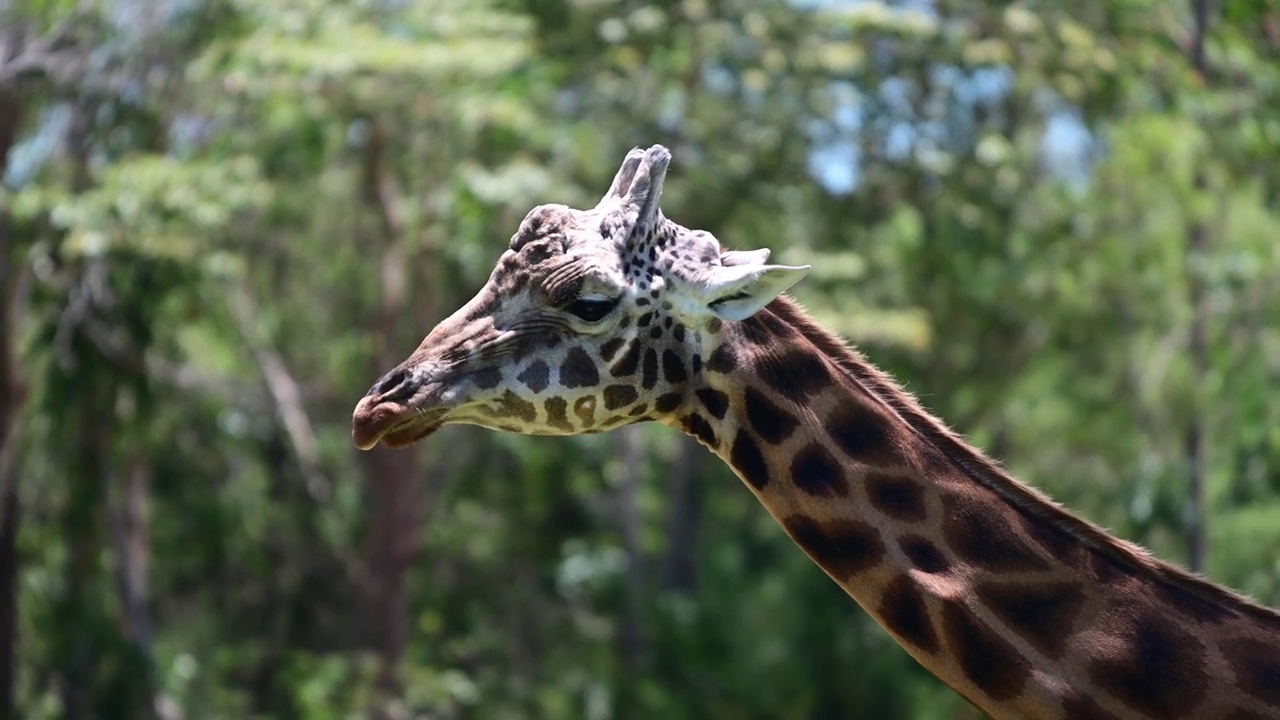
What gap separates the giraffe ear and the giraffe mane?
25 cm

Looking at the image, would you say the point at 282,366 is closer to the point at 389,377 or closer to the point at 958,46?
the point at 958,46

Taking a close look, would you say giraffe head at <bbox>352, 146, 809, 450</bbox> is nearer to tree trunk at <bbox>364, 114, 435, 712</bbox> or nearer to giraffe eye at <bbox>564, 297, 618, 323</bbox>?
giraffe eye at <bbox>564, 297, 618, 323</bbox>

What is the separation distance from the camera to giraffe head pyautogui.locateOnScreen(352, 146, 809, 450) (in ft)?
15.5

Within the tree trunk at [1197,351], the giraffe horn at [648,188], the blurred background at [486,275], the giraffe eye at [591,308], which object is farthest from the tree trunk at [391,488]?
the giraffe eye at [591,308]

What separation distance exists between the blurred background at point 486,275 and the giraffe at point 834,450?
24.5 feet

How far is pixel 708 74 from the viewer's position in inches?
733

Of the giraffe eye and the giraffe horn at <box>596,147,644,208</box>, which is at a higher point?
the giraffe horn at <box>596,147,644,208</box>

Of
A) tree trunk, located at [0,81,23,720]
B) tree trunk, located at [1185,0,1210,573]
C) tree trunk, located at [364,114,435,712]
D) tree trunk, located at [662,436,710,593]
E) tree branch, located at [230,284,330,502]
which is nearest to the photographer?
tree trunk, located at [0,81,23,720]

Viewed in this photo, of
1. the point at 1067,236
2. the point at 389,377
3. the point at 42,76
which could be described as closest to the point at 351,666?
the point at 42,76

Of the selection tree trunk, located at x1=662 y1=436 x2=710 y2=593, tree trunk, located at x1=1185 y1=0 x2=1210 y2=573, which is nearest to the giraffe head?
tree trunk, located at x1=1185 y1=0 x2=1210 y2=573

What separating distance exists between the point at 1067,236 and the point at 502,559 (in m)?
8.95

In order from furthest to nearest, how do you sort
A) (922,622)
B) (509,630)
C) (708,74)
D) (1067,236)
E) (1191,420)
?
(509,630), (708,74), (1067,236), (1191,420), (922,622)

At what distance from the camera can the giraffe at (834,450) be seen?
15.0ft

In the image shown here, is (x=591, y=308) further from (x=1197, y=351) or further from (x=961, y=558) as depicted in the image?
(x=1197, y=351)
